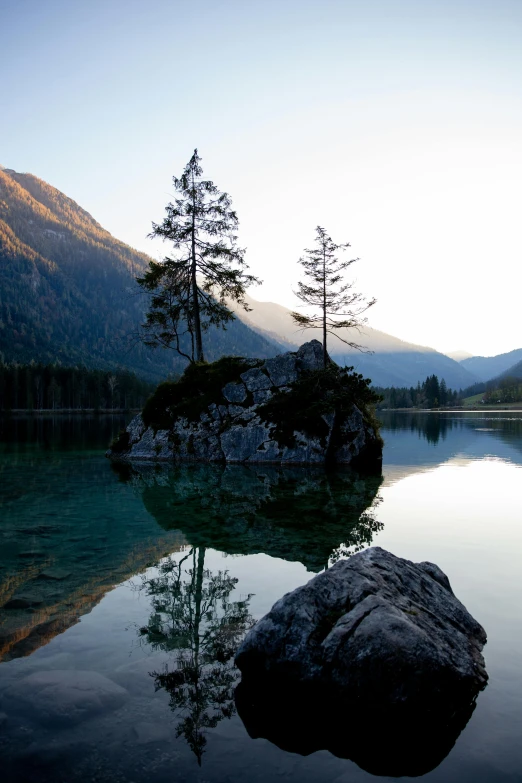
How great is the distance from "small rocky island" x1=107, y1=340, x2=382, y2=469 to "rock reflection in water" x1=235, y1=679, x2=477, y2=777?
2318cm

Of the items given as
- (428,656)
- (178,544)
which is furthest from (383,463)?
(428,656)

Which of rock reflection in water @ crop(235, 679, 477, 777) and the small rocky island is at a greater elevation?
the small rocky island

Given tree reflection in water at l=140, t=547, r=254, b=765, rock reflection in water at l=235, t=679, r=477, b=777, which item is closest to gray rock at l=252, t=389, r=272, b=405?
tree reflection in water at l=140, t=547, r=254, b=765

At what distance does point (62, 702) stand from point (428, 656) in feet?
14.1

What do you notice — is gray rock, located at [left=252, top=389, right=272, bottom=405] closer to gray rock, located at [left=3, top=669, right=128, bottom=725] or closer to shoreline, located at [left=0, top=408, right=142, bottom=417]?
gray rock, located at [left=3, top=669, right=128, bottom=725]

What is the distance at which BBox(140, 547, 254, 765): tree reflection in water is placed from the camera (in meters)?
5.91

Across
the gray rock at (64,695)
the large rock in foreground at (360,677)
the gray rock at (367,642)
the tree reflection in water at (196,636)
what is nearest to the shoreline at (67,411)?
the tree reflection in water at (196,636)

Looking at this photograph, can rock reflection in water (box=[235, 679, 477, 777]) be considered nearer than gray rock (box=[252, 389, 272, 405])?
Yes

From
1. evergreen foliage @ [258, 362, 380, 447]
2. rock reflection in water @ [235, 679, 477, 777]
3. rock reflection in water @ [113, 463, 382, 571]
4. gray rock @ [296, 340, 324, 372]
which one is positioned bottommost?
rock reflection in water @ [113, 463, 382, 571]


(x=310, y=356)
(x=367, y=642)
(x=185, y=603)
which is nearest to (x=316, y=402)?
(x=310, y=356)

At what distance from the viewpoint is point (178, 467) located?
28547mm

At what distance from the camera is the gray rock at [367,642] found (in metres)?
5.81

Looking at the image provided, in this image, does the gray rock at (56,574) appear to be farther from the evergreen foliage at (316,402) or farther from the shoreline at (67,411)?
the shoreline at (67,411)

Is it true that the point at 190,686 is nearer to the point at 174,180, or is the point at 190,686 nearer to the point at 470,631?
the point at 470,631
